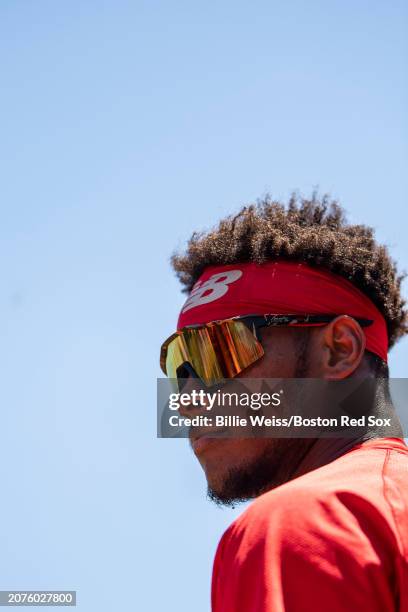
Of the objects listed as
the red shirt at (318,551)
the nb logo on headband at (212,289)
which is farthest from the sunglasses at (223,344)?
the red shirt at (318,551)

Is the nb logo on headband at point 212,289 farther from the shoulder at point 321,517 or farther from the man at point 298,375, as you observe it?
the shoulder at point 321,517

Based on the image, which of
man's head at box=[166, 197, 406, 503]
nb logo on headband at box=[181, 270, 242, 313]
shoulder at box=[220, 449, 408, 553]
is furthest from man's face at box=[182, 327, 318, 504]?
shoulder at box=[220, 449, 408, 553]

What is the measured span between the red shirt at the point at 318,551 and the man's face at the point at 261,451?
43.6 inches

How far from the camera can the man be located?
2193mm

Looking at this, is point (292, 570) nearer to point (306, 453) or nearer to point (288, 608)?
point (288, 608)

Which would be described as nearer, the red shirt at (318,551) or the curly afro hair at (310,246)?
the red shirt at (318,551)

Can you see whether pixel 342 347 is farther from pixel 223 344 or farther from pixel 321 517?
pixel 321 517

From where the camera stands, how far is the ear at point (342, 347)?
12.0ft

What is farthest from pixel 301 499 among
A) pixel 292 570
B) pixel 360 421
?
pixel 360 421

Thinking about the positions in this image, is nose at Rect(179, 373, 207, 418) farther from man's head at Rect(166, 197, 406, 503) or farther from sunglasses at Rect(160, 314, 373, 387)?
man's head at Rect(166, 197, 406, 503)

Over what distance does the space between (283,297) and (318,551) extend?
6.56ft

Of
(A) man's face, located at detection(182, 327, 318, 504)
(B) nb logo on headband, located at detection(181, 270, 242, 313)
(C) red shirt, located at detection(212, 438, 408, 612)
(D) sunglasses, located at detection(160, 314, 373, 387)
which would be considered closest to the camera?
(C) red shirt, located at detection(212, 438, 408, 612)

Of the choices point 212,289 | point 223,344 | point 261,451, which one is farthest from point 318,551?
point 212,289

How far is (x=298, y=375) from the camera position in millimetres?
3758
